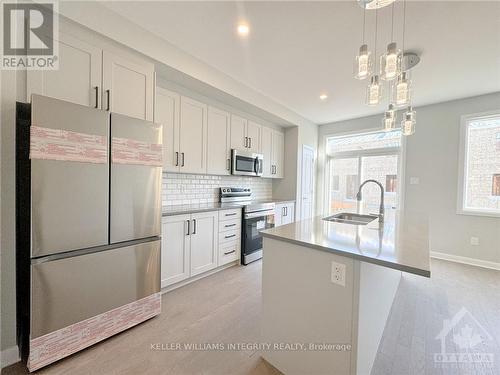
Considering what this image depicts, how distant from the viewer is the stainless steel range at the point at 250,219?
354cm

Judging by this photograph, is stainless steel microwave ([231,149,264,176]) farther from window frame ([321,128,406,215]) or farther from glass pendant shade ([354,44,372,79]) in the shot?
glass pendant shade ([354,44,372,79])

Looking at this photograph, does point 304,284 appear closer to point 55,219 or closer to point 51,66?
point 55,219

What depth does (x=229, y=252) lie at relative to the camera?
3.34 m

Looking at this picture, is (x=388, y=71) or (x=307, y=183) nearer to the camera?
(x=388, y=71)

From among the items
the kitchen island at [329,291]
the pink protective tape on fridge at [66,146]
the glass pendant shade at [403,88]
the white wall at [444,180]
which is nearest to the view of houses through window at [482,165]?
the white wall at [444,180]

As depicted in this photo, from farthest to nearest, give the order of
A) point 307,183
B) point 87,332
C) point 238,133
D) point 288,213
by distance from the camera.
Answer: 1. point 307,183
2. point 288,213
3. point 238,133
4. point 87,332

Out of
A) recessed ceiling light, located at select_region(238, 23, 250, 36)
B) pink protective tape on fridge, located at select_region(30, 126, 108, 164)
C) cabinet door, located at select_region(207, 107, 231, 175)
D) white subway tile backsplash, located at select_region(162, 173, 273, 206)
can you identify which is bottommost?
white subway tile backsplash, located at select_region(162, 173, 273, 206)

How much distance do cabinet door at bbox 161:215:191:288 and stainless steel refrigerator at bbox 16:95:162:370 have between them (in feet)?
1.50

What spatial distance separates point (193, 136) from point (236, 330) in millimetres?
2360

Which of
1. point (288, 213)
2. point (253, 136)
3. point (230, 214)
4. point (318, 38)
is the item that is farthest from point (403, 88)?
point (288, 213)

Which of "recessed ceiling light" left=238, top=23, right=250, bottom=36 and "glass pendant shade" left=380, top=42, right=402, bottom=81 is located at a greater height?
"recessed ceiling light" left=238, top=23, right=250, bottom=36

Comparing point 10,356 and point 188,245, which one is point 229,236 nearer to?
point 188,245

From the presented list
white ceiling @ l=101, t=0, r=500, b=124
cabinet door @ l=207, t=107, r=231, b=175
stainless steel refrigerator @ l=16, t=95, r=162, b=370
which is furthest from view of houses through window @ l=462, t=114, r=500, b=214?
stainless steel refrigerator @ l=16, t=95, r=162, b=370

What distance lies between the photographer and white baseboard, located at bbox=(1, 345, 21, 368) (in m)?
1.54
